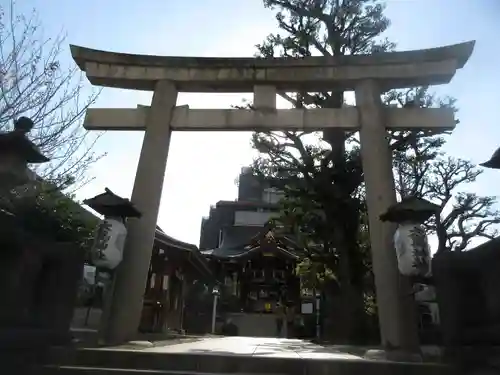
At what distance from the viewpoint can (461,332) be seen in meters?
4.96

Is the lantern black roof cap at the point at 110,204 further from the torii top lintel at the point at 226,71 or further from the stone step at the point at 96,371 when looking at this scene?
the stone step at the point at 96,371

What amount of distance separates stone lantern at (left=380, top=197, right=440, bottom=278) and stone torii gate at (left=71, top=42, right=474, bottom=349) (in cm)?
70

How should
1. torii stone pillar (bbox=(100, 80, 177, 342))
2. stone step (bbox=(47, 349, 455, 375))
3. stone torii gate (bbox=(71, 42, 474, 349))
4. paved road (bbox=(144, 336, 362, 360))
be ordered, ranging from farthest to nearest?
stone torii gate (bbox=(71, 42, 474, 349)), torii stone pillar (bbox=(100, 80, 177, 342)), paved road (bbox=(144, 336, 362, 360)), stone step (bbox=(47, 349, 455, 375))

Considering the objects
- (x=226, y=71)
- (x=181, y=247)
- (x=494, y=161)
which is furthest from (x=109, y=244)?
(x=181, y=247)

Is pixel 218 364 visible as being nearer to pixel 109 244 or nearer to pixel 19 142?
pixel 109 244

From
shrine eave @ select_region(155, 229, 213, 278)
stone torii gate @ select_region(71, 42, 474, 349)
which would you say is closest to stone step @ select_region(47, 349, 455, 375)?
stone torii gate @ select_region(71, 42, 474, 349)

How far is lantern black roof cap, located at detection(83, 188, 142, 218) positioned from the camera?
738 centimetres

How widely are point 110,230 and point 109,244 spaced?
0.78ft

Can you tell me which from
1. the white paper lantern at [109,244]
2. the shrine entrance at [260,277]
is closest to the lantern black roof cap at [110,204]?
the white paper lantern at [109,244]

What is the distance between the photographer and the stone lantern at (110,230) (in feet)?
24.0

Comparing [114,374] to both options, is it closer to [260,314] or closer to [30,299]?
[30,299]

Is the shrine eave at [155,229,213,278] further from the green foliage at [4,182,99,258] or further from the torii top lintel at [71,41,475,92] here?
the torii top lintel at [71,41,475,92]

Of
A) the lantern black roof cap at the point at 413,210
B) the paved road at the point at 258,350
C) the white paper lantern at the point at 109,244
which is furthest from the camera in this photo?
the white paper lantern at the point at 109,244

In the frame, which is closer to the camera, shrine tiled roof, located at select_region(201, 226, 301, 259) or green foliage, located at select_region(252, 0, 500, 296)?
green foliage, located at select_region(252, 0, 500, 296)
